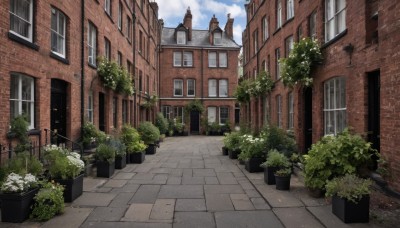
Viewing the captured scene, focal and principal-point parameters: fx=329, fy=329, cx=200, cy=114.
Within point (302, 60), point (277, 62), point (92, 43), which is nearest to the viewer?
point (302, 60)

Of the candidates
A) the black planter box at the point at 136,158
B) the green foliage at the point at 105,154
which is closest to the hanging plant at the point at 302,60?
the green foliage at the point at 105,154

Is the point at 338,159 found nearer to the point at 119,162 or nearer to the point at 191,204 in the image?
the point at 191,204

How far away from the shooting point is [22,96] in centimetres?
794

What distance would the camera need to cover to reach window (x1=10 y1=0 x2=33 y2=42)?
294 inches

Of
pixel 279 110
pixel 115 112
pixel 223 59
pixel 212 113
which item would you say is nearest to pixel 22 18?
pixel 115 112

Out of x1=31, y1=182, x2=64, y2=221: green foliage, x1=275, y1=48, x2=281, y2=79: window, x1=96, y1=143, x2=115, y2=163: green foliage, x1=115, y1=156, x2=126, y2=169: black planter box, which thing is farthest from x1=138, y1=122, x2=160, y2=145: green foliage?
x1=31, y1=182, x2=64, y2=221: green foliage

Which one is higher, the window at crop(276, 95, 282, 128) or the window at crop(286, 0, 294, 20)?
the window at crop(286, 0, 294, 20)

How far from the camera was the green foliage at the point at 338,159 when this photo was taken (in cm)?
616

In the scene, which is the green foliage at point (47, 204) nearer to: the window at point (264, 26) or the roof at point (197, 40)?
the window at point (264, 26)

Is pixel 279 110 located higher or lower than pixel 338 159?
higher

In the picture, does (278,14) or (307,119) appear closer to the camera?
(307,119)

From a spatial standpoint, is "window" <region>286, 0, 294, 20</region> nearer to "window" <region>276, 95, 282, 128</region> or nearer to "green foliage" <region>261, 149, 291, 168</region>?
"window" <region>276, 95, 282, 128</region>

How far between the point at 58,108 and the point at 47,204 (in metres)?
A: 5.51

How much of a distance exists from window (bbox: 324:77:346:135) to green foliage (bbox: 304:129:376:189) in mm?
2099
